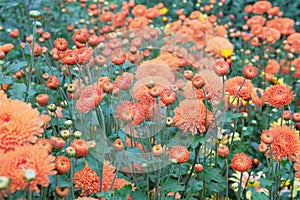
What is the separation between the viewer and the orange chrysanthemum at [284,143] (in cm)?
159

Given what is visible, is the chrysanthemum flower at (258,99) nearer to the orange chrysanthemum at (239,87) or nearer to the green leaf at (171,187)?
the orange chrysanthemum at (239,87)

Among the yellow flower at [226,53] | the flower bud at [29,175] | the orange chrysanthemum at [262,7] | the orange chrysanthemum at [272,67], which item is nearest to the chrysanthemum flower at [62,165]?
the flower bud at [29,175]

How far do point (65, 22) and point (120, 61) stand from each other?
216cm

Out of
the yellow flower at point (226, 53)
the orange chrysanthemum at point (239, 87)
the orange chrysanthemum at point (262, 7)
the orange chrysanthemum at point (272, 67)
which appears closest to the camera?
the orange chrysanthemum at point (239, 87)

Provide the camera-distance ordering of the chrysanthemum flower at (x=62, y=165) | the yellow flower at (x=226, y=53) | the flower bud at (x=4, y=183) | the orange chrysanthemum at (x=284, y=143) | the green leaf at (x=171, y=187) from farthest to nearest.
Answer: the yellow flower at (x=226, y=53) → the orange chrysanthemum at (x=284, y=143) → the green leaf at (x=171, y=187) → the chrysanthemum flower at (x=62, y=165) → the flower bud at (x=4, y=183)

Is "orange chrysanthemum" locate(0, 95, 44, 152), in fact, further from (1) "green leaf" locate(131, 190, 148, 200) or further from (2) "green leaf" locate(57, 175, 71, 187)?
(1) "green leaf" locate(131, 190, 148, 200)

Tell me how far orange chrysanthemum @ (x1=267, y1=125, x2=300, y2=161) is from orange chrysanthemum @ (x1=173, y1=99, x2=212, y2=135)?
0.22 m

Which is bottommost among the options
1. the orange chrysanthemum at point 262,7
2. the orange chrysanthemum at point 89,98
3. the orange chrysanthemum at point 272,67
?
the orange chrysanthemum at point 272,67

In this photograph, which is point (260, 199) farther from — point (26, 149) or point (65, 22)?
point (65, 22)

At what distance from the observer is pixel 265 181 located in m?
1.59

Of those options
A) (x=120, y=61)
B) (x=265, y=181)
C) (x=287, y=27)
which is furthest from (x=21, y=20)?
(x=265, y=181)

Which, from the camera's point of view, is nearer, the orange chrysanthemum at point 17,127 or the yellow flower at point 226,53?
the orange chrysanthemum at point 17,127

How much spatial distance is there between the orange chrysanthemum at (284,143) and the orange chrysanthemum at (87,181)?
0.56 m

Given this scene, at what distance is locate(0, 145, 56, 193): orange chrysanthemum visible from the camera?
1.03 meters
